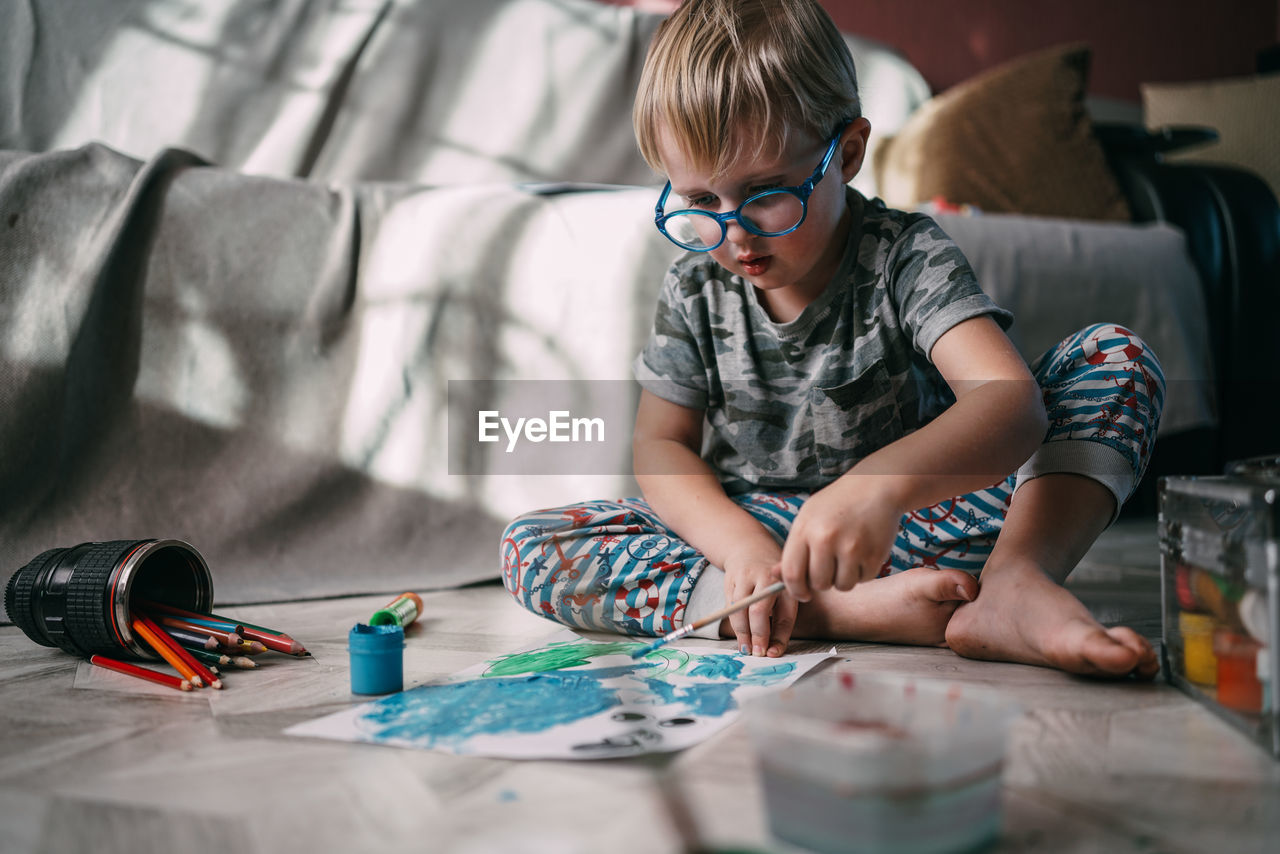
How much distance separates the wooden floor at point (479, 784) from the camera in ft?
1.60

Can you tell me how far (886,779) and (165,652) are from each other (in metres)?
0.62

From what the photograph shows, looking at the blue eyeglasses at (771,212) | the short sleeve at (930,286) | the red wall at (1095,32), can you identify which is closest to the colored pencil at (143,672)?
Result: the blue eyeglasses at (771,212)

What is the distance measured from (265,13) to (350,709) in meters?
1.66

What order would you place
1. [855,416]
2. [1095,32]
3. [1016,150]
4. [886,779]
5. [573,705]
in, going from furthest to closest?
[1095,32] < [1016,150] < [855,416] < [573,705] < [886,779]

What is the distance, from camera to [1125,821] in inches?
19.6

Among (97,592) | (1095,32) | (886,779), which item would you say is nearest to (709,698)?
(886,779)

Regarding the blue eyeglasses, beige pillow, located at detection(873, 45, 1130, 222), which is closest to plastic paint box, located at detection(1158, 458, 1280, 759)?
the blue eyeglasses

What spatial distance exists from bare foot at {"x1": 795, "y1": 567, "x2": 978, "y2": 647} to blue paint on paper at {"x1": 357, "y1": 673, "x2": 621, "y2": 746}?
0.23 meters

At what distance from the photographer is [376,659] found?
73cm

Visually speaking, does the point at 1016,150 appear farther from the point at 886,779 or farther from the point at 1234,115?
the point at 886,779

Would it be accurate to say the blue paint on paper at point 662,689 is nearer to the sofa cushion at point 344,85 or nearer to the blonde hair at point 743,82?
the blonde hair at point 743,82

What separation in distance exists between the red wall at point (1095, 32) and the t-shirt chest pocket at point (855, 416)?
5.85 feet

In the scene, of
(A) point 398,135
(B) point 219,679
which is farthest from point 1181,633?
(A) point 398,135

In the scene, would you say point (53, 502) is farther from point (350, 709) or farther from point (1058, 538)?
point (1058, 538)
